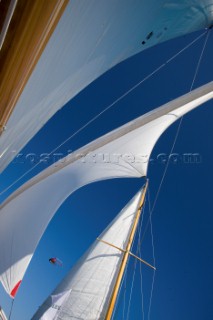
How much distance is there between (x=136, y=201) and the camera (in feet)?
27.9

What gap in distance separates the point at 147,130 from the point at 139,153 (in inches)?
29.2

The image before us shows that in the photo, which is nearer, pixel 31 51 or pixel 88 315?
pixel 31 51

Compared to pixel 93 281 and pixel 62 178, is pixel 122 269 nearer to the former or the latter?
pixel 93 281

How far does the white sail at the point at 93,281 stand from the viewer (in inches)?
211

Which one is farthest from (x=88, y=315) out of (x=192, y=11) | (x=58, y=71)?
(x=192, y=11)

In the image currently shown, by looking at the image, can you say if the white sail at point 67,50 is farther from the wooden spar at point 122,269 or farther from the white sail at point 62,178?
the wooden spar at point 122,269

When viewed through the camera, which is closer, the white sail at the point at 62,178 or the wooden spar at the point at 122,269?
the white sail at the point at 62,178

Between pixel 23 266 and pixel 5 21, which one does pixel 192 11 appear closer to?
pixel 5 21

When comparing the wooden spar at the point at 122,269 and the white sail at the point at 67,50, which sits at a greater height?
the white sail at the point at 67,50

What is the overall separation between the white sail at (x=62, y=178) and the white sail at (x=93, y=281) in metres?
2.07

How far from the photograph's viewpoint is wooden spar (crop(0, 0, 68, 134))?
839 mm

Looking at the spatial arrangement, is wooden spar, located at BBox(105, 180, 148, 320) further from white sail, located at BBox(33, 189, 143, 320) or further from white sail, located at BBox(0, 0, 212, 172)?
white sail, located at BBox(0, 0, 212, 172)

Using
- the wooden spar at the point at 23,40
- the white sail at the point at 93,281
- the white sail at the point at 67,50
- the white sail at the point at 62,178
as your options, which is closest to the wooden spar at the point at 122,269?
the white sail at the point at 93,281

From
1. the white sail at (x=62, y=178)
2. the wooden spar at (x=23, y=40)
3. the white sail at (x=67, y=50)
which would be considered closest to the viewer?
the wooden spar at (x=23, y=40)
